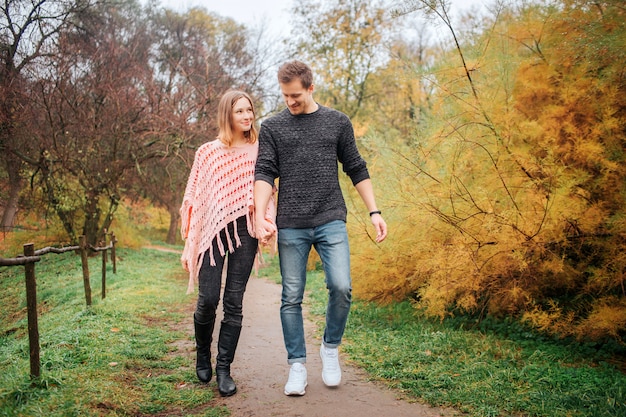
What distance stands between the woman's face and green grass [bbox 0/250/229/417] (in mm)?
1642

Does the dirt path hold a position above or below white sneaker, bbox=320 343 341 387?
below

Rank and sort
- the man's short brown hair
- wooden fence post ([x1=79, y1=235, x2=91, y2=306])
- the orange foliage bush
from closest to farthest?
the man's short brown hair < the orange foliage bush < wooden fence post ([x1=79, y1=235, x2=91, y2=306])

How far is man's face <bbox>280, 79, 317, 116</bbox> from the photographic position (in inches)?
111

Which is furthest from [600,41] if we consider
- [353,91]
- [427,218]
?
[353,91]

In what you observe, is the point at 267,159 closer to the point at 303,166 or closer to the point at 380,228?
the point at 303,166

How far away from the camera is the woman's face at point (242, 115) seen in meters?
3.05

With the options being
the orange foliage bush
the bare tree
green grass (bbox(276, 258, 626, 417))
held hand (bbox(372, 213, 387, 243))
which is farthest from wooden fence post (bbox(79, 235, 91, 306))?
the bare tree

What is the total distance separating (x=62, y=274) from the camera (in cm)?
1043

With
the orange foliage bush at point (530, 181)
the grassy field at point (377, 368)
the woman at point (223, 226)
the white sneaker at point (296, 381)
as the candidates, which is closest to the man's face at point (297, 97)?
the woman at point (223, 226)

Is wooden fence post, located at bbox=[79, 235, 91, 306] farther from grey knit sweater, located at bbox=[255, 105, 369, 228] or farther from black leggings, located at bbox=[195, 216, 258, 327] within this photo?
grey knit sweater, located at bbox=[255, 105, 369, 228]

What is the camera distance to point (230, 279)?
118 inches

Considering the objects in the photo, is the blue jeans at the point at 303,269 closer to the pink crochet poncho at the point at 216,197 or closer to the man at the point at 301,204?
the man at the point at 301,204

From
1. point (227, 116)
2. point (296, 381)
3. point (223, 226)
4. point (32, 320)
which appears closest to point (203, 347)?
point (296, 381)

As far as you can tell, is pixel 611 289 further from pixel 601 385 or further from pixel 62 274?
pixel 62 274
